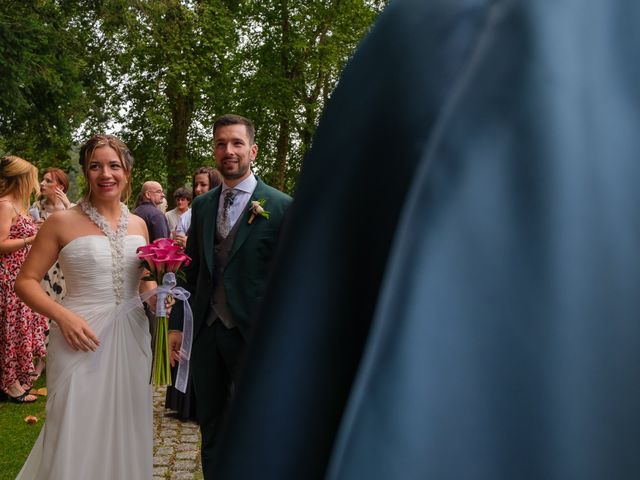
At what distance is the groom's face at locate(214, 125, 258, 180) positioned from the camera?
5414mm

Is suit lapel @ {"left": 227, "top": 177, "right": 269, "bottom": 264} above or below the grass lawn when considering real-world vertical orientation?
above

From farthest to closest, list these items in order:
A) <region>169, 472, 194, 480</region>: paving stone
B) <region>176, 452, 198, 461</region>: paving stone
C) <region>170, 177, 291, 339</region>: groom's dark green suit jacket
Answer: <region>176, 452, 198, 461</region>: paving stone
<region>169, 472, 194, 480</region>: paving stone
<region>170, 177, 291, 339</region>: groom's dark green suit jacket

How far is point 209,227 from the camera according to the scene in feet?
17.4

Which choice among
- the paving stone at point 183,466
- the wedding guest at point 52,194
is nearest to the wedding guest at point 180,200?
the wedding guest at point 52,194

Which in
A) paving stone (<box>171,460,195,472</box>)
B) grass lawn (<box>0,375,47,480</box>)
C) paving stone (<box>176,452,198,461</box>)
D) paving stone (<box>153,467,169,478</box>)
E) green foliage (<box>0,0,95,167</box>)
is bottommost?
grass lawn (<box>0,375,47,480</box>)

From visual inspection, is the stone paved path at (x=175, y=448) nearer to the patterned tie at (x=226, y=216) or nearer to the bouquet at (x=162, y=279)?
the bouquet at (x=162, y=279)

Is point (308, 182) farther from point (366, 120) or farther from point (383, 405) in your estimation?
point (383, 405)

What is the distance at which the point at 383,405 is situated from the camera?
21.2 inches

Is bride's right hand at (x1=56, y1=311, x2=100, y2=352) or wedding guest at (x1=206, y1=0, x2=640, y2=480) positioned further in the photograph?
bride's right hand at (x1=56, y1=311, x2=100, y2=352)

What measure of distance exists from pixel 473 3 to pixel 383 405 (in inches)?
12.5

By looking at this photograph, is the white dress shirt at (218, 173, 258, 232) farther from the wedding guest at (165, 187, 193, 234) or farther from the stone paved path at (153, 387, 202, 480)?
the wedding guest at (165, 187, 193, 234)

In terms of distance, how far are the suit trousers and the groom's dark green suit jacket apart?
0.36ft

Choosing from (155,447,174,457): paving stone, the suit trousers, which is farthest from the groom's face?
(155,447,174,457): paving stone

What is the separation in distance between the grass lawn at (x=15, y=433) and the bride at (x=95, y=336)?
1.37m
